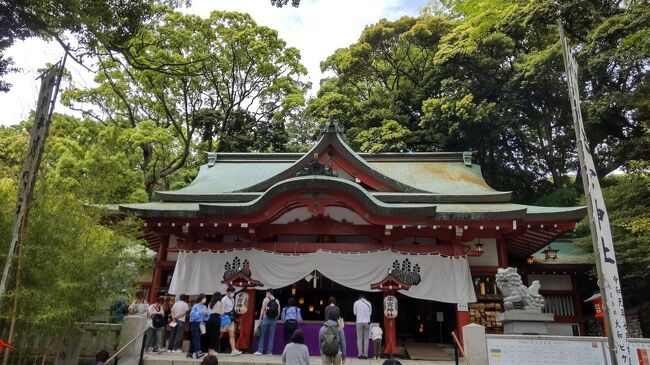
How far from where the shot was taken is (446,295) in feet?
33.3

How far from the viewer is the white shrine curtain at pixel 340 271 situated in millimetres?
10219

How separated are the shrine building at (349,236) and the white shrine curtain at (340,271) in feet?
0.08

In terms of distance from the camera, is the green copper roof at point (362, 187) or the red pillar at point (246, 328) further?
the green copper roof at point (362, 187)

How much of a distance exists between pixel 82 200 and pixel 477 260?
9333 mm

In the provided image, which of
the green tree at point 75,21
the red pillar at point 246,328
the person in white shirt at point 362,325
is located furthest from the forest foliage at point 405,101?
the person in white shirt at point 362,325

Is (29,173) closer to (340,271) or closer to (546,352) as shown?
(340,271)

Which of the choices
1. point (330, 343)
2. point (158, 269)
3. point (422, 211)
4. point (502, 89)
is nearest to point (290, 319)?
point (330, 343)

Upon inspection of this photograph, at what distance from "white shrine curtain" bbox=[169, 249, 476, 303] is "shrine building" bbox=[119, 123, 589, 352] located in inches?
1.0

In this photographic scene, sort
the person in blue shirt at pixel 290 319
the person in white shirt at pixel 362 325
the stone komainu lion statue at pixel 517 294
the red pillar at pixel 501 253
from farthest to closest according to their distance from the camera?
the red pillar at pixel 501 253
the person in white shirt at pixel 362 325
the person in blue shirt at pixel 290 319
the stone komainu lion statue at pixel 517 294

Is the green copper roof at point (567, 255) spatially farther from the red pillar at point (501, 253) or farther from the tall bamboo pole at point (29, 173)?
the tall bamboo pole at point (29, 173)

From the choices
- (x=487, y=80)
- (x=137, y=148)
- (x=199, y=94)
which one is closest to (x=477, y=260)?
(x=487, y=80)

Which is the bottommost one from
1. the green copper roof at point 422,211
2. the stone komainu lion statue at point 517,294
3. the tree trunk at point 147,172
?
the stone komainu lion statue at point 517,294

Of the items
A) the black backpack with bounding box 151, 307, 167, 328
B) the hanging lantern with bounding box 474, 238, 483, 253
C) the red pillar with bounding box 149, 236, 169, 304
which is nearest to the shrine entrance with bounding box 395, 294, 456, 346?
the hanging lantern with bounding box 474, 238, 483, 253

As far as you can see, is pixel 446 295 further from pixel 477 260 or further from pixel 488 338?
pixel 488 338
